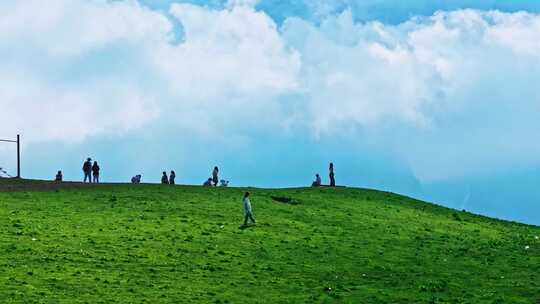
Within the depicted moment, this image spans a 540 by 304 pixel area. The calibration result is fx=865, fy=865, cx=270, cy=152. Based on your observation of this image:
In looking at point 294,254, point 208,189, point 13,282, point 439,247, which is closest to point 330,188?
point 208,189

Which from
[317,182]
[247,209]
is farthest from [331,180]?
[247,209]

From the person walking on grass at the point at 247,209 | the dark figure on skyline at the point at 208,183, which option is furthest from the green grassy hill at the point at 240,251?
the dark figure on skyline at the point at 208,183

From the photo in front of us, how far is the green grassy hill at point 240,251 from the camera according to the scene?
141 ft

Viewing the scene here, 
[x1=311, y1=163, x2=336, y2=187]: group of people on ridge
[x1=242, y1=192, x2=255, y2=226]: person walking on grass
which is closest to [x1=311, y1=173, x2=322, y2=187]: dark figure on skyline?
[x1=311, y1=163, x2=336, y2=187]: group of people on ridge

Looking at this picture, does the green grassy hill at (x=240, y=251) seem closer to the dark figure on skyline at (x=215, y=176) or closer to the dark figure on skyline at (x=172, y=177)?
the dark figure on skyline at (x=172, y=177)

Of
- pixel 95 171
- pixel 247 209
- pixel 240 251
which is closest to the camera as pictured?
pixel 240 251

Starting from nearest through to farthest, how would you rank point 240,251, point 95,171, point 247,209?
point 240,251
point 247,209
point 95,171

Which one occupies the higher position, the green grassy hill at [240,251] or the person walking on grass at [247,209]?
the person walking on grass at [247,209]

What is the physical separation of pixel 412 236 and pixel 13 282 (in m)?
31.9

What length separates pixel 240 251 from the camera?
173 ft

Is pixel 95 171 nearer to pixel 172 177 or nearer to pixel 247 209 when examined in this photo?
pixel 172 177

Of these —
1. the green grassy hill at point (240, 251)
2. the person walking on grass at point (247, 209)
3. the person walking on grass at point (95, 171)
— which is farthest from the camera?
the person walking on grass at point (95, 171)

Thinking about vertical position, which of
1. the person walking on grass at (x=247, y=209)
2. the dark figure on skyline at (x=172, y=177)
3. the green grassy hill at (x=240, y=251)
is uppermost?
the dark figure on skyline at (x=172, y=177)

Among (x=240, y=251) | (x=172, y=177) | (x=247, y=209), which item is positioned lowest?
(x=240, y=251)
